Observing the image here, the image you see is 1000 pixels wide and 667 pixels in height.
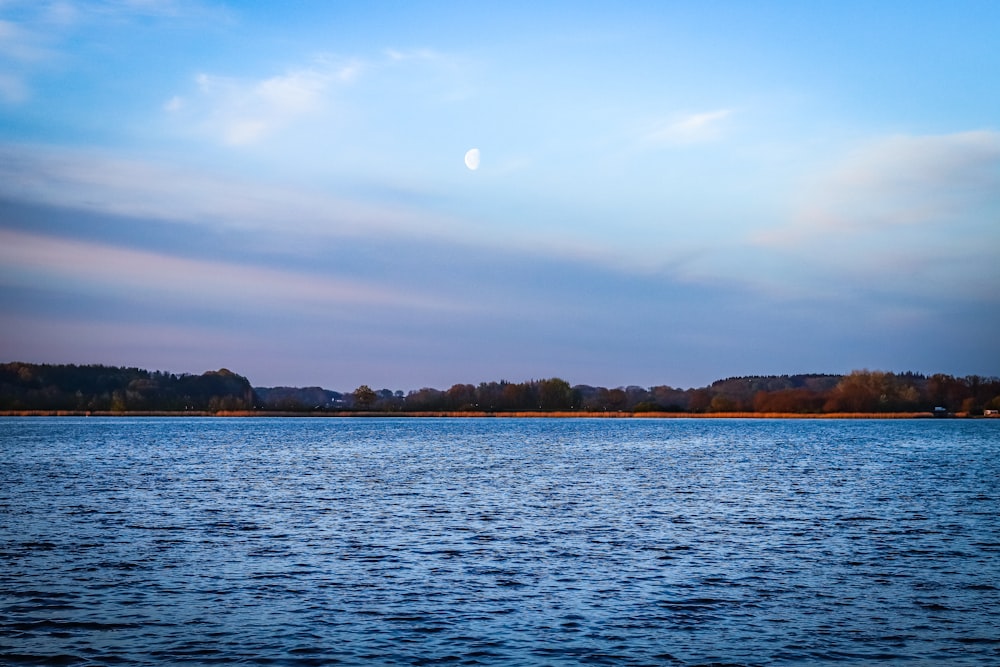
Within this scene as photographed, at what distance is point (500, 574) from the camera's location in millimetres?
24969

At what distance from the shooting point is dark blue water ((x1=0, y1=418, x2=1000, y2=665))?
58.5 feet

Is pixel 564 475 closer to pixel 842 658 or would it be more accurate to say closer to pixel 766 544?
pixel 766 544

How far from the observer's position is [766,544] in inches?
1201

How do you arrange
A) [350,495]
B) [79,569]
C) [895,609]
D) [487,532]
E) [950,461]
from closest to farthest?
[895,609] < [79,569] < [487,532] < [350,495] < [950,461]

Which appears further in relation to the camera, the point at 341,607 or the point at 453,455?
the point at 453,455

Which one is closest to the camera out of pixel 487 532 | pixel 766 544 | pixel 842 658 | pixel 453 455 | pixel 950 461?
pixel 842 658

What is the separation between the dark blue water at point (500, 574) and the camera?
17.8m

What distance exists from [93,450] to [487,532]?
257 feet

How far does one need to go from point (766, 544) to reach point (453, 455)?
201 feet

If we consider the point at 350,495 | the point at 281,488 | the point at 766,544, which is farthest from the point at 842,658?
the point at 281,488

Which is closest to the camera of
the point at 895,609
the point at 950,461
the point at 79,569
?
the point at 895,609

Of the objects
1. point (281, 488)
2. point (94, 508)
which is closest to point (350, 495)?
point (281, 488)

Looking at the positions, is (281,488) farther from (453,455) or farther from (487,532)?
(453,455)

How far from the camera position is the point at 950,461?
7888 cm
